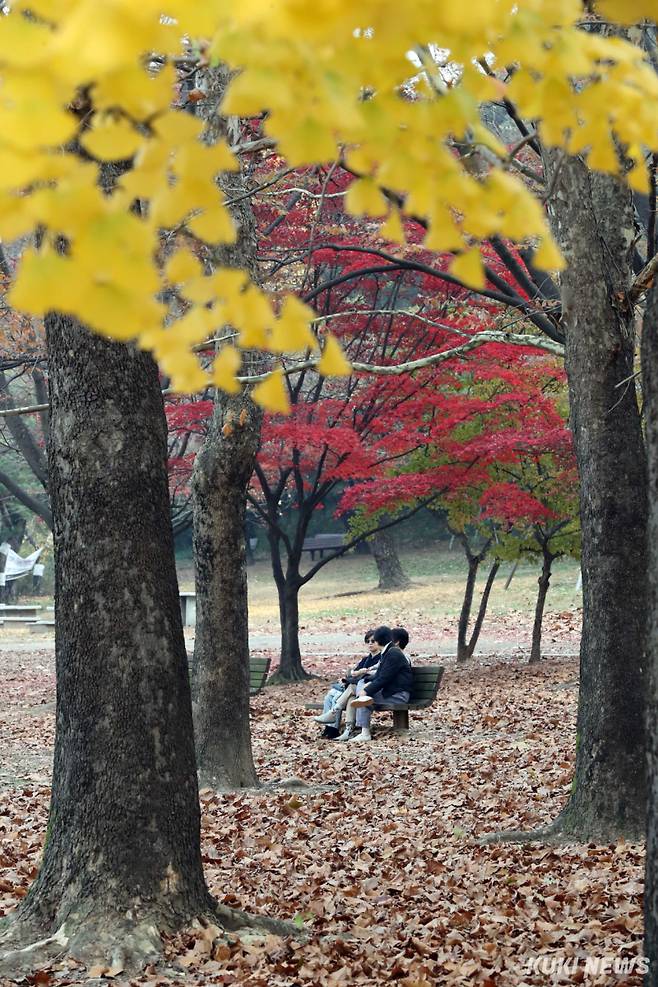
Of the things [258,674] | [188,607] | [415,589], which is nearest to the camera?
[258,674]

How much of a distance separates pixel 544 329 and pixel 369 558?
109ft

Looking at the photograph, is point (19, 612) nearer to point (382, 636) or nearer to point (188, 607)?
point (188, 607)

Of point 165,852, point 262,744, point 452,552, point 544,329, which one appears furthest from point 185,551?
point 165,852

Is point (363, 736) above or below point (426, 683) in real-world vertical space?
below

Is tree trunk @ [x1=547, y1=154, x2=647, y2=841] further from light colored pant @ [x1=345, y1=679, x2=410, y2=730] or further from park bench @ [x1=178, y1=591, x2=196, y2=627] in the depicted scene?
park bench @ [x1=178, y1=591, x2=196, y2=627]

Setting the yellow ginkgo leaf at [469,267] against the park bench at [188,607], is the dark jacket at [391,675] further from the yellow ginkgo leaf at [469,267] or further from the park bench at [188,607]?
the park bench at [188,607]

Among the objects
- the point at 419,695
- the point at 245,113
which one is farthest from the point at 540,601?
the point at 245,113

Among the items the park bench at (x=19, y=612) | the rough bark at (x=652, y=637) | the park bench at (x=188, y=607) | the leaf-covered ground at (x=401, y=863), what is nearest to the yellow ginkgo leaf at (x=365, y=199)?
the rough bark at (x=652, y=637)

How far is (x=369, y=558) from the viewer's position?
137ft

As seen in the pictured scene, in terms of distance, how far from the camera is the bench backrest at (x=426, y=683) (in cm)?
A: 1185

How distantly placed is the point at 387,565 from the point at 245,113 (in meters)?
32.4

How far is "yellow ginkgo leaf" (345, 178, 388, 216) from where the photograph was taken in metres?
1.99

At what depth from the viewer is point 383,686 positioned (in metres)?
12.0

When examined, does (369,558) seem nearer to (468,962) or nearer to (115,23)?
(468,962)
